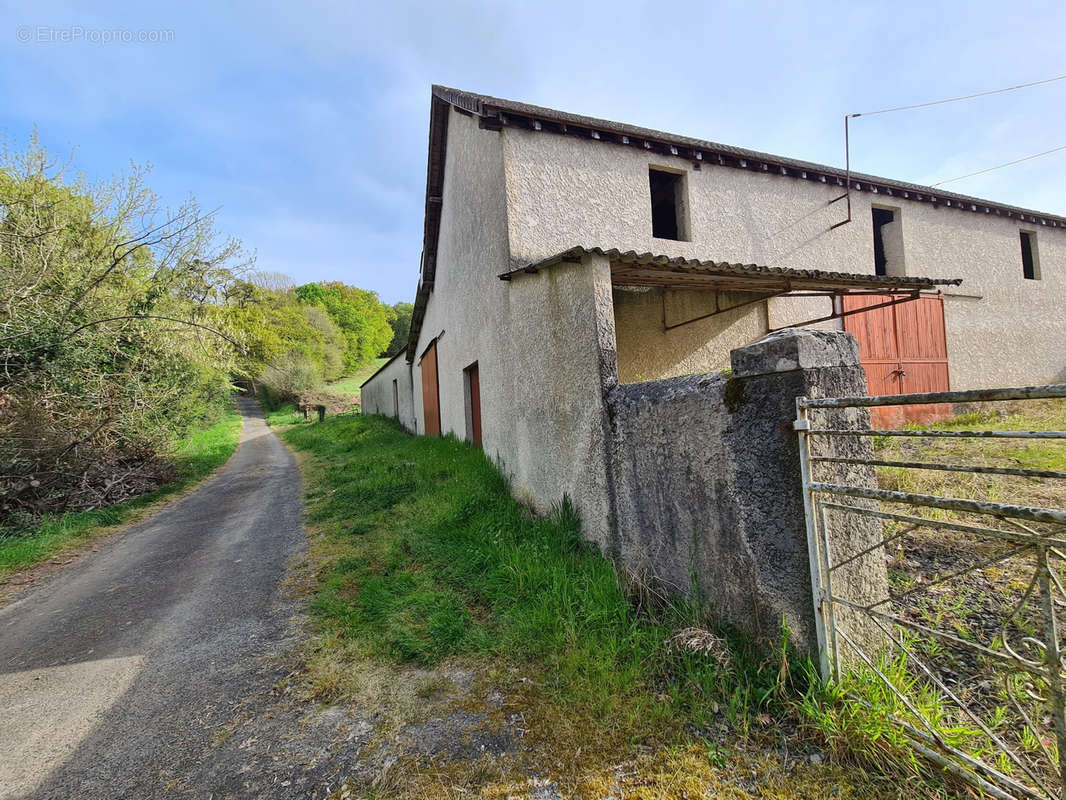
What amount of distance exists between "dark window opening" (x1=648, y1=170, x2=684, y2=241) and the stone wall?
5584 millimetres

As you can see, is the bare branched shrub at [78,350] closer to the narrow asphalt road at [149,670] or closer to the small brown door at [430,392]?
the narrow asphalt road at [149,670]

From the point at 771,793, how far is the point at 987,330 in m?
12.4

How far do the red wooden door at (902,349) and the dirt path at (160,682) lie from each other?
9.46m

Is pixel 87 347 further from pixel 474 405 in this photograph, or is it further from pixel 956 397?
pixel 956 397

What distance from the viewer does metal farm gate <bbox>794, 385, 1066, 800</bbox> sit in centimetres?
149

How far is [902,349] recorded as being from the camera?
869cm

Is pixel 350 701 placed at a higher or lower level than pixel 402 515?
lower

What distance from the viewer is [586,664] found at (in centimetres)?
258

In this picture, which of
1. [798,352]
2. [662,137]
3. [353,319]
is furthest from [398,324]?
[798,352]

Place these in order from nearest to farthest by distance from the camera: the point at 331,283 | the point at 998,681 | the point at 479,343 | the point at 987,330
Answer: the point at 998,681 < the point at 479,343 < the point at 987,330 < the point at 331,283

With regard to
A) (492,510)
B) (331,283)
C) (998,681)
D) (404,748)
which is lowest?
(404,748)

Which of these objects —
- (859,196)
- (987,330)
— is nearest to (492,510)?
(859,196)

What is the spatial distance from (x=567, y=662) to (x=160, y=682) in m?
2.67

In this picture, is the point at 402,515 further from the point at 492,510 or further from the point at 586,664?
the point at 586,664
